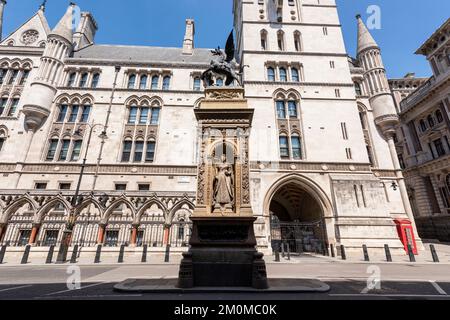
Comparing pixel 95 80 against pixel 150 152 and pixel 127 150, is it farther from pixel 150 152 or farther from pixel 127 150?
pixel 150 152

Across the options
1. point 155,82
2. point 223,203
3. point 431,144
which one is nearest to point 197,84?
point 155,82

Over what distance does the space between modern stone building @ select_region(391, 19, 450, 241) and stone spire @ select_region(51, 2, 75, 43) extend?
4551 cm

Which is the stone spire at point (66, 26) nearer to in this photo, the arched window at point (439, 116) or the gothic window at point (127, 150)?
the gothic window at point (127, 150)

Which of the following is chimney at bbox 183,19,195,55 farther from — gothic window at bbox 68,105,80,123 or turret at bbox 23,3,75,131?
gothic window at bbox 68,105,80,123

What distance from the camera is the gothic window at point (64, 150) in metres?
21.7

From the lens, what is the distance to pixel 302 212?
79.6ft

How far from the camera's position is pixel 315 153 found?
20.9m

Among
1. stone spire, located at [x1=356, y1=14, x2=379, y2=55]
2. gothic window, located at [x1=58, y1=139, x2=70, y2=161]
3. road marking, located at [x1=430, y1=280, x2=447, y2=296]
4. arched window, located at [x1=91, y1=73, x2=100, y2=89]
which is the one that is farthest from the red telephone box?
arched window, located at [x1=91, y1=73, x2=100, y2=89]

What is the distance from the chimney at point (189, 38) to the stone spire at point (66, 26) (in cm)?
1362

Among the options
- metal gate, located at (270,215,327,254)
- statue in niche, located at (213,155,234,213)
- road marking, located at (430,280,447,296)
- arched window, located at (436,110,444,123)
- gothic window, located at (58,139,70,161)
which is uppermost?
arched window, located at (436,110,444,123)

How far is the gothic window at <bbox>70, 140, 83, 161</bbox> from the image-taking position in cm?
2162

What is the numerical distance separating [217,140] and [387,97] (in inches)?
974
